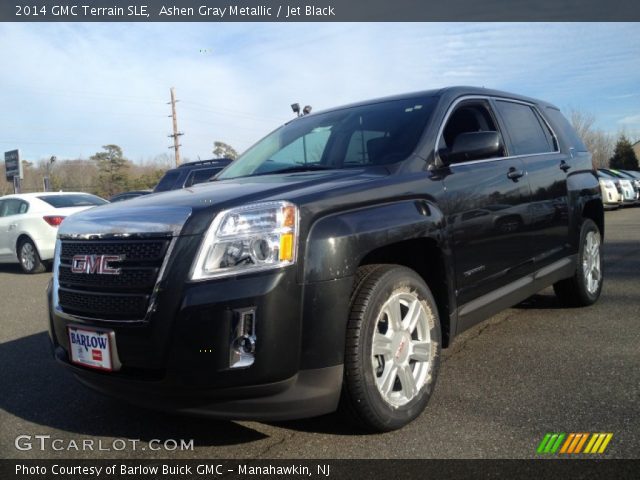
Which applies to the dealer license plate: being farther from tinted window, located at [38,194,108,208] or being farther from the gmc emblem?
tinted window, located at [38,194,108,208]

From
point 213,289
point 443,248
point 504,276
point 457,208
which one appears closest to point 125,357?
point 213,289

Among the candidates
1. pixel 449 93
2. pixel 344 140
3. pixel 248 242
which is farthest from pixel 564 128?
pixel 248 242

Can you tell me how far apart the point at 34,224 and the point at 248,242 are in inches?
348

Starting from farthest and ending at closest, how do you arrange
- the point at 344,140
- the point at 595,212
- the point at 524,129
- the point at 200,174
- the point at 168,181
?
the point at 168,181 → the point at 200,174 → the point at 595,212 → the point at 524,129 → the point at 344,140

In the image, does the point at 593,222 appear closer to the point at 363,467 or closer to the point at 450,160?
the point at 450,160

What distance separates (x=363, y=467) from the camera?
2.30 meters

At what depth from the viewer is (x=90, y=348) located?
249cm

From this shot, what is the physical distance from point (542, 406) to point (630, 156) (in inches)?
1998

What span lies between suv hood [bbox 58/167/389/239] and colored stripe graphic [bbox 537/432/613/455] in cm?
152

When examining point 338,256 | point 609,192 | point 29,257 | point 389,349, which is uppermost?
point 338,256

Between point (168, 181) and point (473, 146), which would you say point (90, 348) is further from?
point (168, 181)

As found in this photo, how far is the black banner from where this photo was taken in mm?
2209

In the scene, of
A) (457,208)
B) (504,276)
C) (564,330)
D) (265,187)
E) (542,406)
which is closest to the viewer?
(265,187)

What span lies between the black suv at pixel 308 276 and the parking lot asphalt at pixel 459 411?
265mm
